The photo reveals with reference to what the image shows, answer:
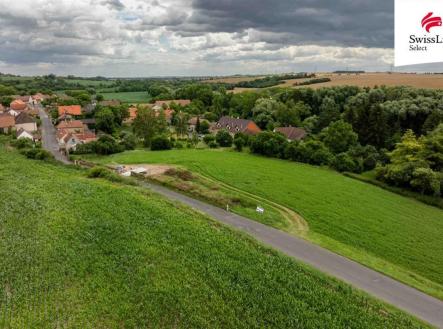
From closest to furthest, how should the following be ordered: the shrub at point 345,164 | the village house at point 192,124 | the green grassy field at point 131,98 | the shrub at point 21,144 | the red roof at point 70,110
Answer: the shrub at point 345,164 < the shrub at point 21,144 < the village house at point 192,124 < the red roof at point 70,110 < the green grassy field at point 131,98

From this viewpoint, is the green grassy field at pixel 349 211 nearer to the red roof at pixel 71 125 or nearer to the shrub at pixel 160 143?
the shrub at pixel 160 143

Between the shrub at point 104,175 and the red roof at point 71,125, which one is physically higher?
the red roof at point 71,125

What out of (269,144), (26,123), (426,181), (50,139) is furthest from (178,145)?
(426,181)

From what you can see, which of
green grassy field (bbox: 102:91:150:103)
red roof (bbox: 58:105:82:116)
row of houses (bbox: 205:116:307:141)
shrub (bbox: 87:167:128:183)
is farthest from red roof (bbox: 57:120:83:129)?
green grassy field (bbox: 102:91:150:103)

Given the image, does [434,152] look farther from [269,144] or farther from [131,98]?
[131,98]

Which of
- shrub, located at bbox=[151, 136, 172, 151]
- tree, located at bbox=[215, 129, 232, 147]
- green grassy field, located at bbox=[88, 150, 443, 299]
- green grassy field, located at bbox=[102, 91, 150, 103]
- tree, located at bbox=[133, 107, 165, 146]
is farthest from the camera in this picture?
green grassy field, located at bbox=[102, 91, 150, 103]

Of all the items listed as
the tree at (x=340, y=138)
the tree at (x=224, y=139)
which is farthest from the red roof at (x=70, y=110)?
the tree at (x=340, y=138)

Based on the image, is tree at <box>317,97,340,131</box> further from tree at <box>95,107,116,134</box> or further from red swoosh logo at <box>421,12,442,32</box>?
tree at <box>95,107,116,134</box>
